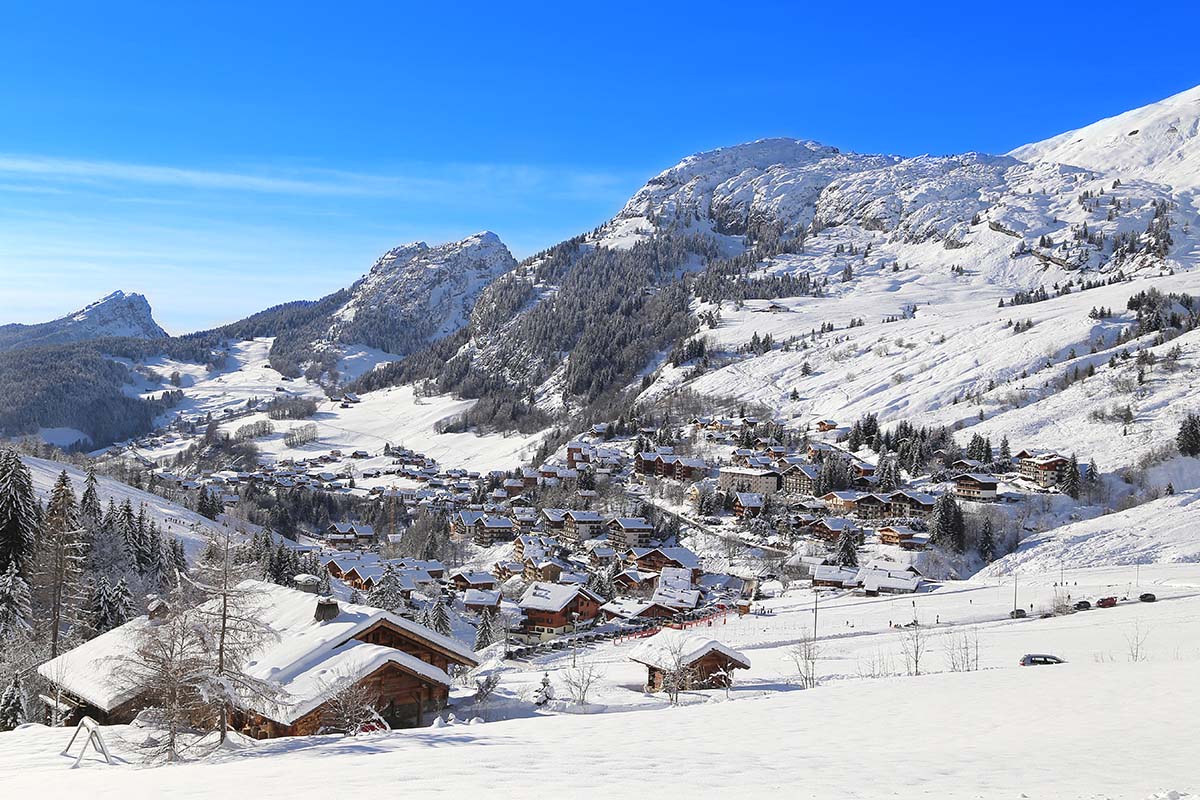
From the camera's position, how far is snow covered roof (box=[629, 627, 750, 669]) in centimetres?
2733

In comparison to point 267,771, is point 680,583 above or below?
below

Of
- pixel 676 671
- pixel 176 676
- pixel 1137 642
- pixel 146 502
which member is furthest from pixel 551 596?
pixel 146 502

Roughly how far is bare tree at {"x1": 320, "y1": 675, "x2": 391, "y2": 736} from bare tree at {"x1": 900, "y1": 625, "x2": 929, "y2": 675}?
20171mm

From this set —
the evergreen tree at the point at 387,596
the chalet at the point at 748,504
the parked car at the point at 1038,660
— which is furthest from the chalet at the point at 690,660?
the chalet at the point at 748,504

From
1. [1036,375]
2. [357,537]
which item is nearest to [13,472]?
[357,537]

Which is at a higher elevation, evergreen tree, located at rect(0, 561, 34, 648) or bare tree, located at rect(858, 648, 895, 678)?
evergreen tree, located at rect(0, 561, 34, 648)

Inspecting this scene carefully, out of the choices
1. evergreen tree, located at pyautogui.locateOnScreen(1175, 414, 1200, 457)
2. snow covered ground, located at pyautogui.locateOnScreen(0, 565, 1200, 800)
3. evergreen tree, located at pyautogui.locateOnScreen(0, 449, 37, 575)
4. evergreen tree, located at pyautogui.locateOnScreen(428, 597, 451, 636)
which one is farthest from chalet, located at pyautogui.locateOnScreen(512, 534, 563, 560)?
evergreen tree, located at pyautogui.locateOnScreen(1175, 414, 1200, 457)

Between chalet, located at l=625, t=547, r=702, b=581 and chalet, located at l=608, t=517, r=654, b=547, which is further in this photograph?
chalet, located at l=608, t=517, r=654, b=547

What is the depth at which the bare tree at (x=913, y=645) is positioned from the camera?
3102 cm

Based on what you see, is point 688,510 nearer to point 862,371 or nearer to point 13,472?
point 862,371

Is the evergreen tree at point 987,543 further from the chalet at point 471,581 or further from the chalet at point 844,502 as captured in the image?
the chalet at point 471,581

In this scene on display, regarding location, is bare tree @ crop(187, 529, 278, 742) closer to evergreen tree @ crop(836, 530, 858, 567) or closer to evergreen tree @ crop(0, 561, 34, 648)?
evergreen tree @ crop(0, 561, 34, 648)

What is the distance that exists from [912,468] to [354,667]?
102586 millimetres

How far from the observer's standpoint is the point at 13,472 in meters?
45.4
